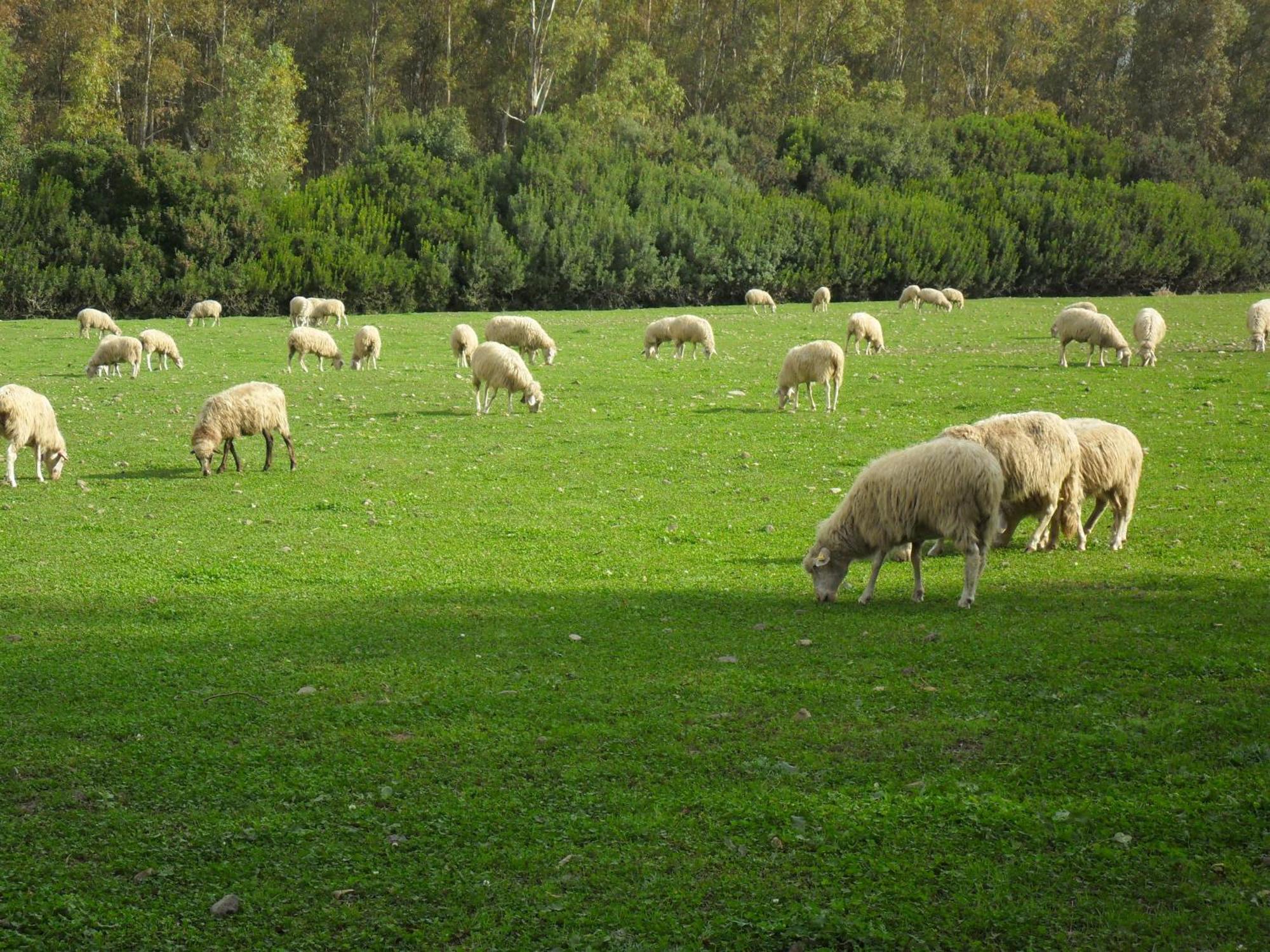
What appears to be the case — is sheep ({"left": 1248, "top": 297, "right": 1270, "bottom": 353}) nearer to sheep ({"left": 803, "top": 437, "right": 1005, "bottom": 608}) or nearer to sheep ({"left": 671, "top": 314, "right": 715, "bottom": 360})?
sheep ({"left": 671, "top": 314, "right": 715, "bottom": 360})

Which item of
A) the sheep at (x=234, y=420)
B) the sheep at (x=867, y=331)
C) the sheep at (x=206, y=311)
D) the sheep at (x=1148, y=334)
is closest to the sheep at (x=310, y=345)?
the sheep at (x=234, y=420)

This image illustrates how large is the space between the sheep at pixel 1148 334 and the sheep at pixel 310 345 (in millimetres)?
21347

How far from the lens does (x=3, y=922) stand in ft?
18.1

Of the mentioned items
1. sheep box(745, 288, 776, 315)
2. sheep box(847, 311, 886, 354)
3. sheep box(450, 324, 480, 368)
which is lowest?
sheep box(450, 324, 480, 368)

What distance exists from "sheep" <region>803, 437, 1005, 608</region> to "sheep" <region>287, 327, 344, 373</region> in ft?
71.4

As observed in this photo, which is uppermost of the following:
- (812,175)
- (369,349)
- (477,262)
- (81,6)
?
(81,6)

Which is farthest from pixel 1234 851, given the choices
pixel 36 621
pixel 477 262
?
pixel 477 262

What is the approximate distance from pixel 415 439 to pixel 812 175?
58854 millimetres

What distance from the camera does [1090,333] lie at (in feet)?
101

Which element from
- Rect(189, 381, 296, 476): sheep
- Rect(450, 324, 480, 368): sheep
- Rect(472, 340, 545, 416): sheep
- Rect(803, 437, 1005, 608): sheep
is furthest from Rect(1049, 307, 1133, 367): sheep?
Rect(803, 437, 1005, 608): sheep

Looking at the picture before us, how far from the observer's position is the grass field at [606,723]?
5.68 m

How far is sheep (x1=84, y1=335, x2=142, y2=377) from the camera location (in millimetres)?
29453

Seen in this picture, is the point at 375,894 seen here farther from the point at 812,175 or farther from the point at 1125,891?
the point at 812,175

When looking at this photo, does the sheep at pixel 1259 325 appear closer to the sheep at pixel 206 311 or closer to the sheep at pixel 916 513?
the sheep at pixel 916 513
